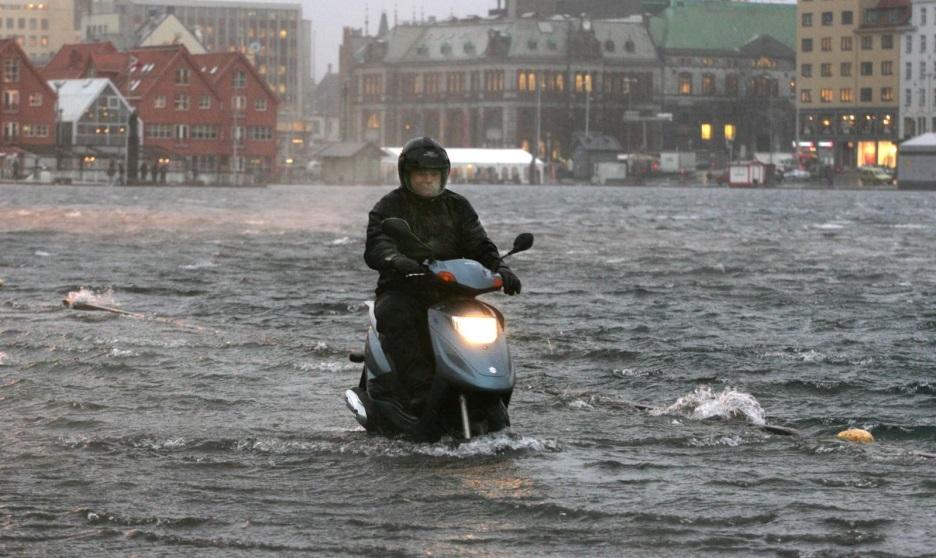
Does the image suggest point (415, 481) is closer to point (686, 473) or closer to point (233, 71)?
point (686, 473)

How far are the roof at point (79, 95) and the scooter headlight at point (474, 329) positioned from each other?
147177 millimetres

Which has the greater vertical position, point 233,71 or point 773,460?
point 233,71

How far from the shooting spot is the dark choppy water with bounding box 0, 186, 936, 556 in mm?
10086

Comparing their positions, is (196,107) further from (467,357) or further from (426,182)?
(467,357)

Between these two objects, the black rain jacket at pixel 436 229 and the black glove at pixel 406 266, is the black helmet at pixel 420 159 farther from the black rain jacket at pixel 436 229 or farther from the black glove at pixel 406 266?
the black glove at pixel 406 266

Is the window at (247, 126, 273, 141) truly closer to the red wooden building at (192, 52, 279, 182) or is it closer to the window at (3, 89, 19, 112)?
the red wooden building at (192, 52, 279, 182)

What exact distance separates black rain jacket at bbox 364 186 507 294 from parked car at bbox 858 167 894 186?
165922 millimetres

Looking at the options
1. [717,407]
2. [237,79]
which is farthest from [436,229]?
[237,79]

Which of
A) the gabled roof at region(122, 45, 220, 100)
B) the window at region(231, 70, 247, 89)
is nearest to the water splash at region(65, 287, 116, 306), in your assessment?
the gabled roof at region(122, 45, 220, 100)

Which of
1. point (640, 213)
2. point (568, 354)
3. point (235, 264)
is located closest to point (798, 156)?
point (640, 213)

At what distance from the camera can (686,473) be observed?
11984 millimetres

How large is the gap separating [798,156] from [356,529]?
188668 millimetres

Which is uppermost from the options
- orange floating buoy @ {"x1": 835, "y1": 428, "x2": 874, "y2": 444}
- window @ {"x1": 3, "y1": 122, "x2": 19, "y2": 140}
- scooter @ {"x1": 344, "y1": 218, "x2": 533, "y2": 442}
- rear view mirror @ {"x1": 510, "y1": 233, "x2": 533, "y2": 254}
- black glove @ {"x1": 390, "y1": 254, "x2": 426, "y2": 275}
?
window @ {"x1": 3, "y1": 122, "x2": 19, "y2": 140}

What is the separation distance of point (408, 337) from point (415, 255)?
558 millimetres
